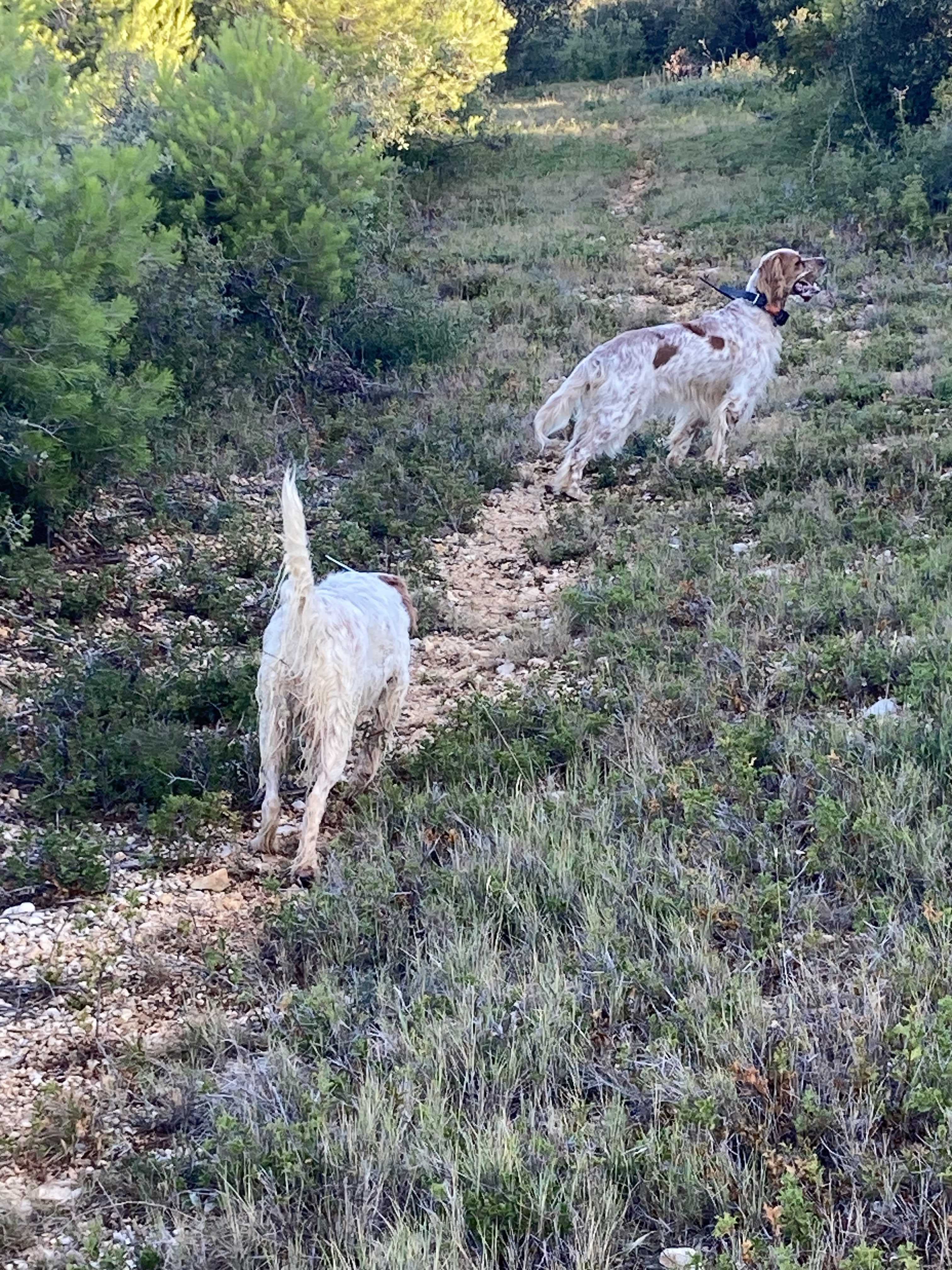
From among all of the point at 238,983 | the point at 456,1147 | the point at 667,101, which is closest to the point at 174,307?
the point at 238,983

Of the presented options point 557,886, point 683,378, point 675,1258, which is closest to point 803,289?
point 683,378

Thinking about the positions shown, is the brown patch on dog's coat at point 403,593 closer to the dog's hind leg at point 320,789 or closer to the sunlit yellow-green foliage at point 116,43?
the dog's hind leg at point 320,789

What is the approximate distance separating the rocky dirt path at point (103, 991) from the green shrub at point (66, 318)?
278 cm

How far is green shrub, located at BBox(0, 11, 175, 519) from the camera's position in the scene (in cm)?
587

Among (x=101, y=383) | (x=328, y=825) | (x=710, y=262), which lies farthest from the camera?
(x=710, y=262)

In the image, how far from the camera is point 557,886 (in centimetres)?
336

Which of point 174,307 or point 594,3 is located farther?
point 594,3

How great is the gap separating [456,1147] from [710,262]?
12.4m

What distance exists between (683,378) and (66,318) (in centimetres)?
397

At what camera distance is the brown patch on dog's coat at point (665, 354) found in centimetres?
780

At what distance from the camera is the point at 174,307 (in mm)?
8156

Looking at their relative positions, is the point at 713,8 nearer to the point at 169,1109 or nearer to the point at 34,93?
the point at 34,93

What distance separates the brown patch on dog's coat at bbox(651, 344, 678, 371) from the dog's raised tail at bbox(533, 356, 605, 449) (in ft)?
1.26

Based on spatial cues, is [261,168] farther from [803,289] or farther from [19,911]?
[19,911]
